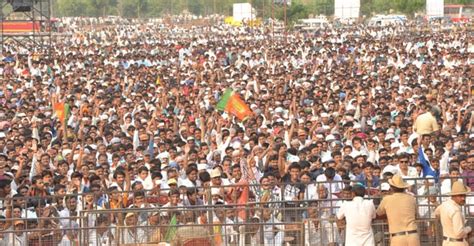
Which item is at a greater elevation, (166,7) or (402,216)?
(166,7)

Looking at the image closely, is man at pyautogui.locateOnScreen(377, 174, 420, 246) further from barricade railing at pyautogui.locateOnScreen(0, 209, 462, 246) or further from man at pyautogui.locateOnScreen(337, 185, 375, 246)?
barricade railing at pyautogui.locateOnScreen(0, 209, 462, 246)

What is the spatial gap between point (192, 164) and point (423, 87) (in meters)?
12.6

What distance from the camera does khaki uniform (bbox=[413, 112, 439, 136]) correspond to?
19.0 metres

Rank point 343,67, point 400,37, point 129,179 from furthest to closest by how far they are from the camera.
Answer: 1. point 400,37
2. point 343,67
3. point 129,179

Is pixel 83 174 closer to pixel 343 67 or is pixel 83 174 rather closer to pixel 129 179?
pixel 129 179

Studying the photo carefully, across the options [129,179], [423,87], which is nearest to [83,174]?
[129,179]

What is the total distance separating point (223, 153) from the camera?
17.6m

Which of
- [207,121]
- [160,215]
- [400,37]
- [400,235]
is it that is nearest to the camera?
[400,235]

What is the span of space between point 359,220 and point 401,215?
35cm

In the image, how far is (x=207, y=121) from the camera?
66.8 ft

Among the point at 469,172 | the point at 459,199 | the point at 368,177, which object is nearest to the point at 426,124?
the point at 469,172

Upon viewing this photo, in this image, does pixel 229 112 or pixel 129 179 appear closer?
pixel 129 179

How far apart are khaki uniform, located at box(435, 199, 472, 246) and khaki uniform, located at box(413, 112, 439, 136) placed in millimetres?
7871

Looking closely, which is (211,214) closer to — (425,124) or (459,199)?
(459,199)
